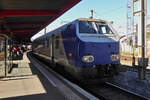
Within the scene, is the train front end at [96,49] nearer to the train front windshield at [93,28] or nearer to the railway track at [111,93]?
the train front windshield at [93,28]

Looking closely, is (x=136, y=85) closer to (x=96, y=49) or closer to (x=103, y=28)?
(x=96, y=49)

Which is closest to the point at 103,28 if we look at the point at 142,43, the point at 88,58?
the point at 88,58

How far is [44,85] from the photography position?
6004 mm

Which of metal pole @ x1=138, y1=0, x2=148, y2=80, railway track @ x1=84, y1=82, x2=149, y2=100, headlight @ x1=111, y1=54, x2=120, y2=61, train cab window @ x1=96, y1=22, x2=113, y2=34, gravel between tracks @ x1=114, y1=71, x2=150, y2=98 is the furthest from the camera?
metal pole @ x1=138, y1=0, x2=148, y2=80

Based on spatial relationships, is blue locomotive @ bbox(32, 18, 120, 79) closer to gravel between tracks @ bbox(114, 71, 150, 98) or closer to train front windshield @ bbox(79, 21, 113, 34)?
train front windshield @ bbox(79, 21, 113, 34)

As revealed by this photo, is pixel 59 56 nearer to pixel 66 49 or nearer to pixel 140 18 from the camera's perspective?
pixel 66 49

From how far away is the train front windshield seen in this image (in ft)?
21.3

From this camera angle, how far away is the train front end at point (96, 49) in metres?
5.82

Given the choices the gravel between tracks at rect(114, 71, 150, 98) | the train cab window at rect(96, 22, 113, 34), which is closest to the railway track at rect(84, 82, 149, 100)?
the gravel between tracks at rect(114, 71, 150, 98)

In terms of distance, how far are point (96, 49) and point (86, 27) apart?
1189mm

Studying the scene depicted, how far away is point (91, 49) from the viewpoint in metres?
5.93

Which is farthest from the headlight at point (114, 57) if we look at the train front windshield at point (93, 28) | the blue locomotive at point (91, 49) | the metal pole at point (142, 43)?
the metal pole at point (142, 43)

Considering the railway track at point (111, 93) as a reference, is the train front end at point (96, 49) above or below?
above

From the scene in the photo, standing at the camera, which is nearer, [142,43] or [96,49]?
[96,49]
